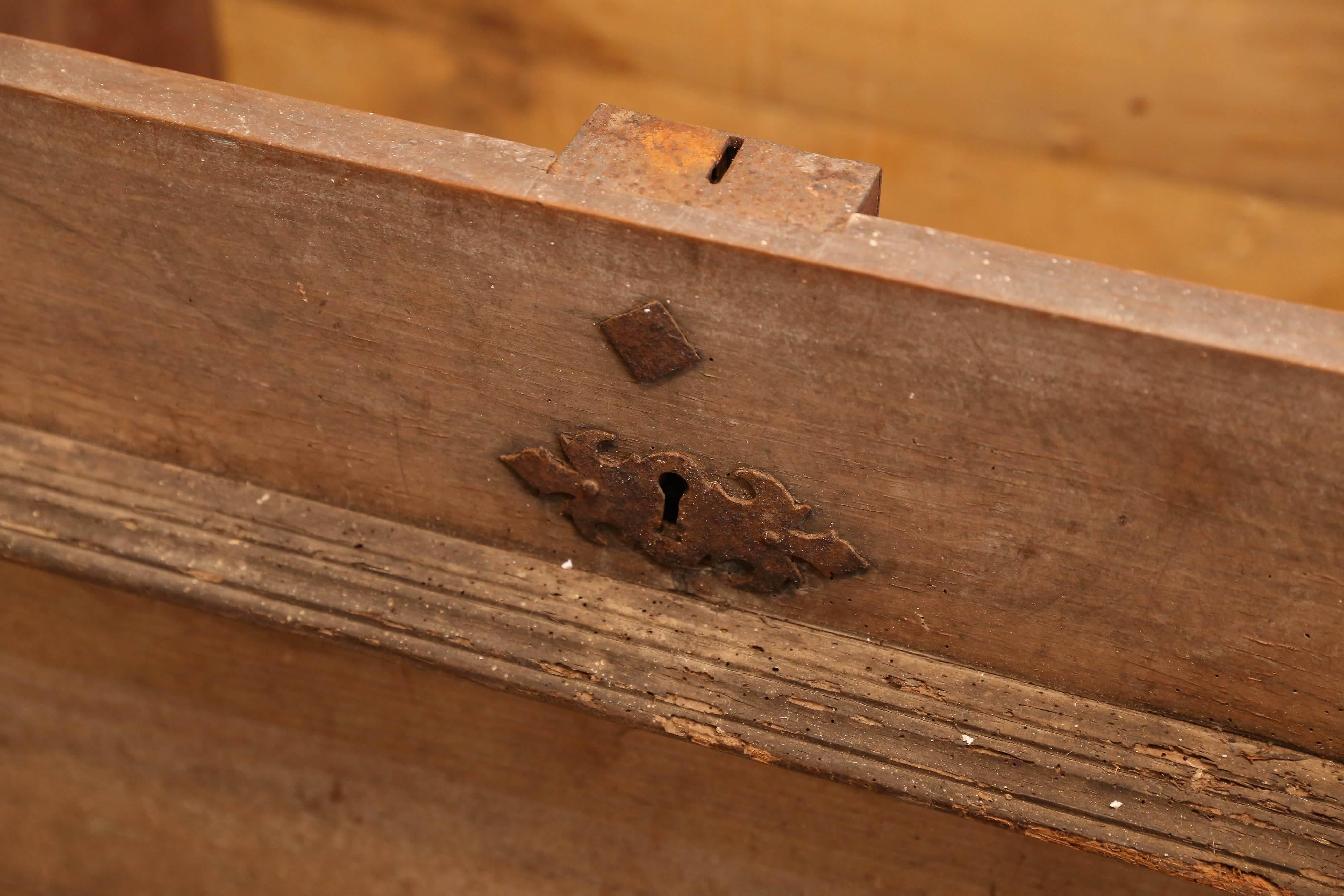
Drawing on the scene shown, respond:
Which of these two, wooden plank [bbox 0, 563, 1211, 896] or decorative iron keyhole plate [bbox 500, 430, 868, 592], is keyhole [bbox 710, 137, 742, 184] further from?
wooden plank [bbox 0, 563, 1211, 896]

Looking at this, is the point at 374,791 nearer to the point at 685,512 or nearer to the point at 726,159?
the point at 685,512

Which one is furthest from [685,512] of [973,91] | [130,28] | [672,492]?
[130,28]

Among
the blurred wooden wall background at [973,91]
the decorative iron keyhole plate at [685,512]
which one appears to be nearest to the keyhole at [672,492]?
the decorative iron keyhole plate at [685,512]

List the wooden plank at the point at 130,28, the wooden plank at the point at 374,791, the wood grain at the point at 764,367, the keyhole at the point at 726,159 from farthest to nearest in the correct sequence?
the wooden plank at the point at 130,28
the wooden plank at the point at 374,791
the keyhole at the point at 726,159
the wood grain at the point at 764,367

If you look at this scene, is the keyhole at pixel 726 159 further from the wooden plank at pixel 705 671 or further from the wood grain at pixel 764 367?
the wooden plank at pixel 705 671

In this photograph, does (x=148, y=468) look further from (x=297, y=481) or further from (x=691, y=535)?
(x=691, y=535)

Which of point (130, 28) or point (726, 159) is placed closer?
point (726, 159)

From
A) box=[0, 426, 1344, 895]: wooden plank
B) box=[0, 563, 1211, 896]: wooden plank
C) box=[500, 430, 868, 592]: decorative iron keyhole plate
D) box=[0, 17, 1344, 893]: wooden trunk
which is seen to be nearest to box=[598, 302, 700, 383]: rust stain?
box=[0, 17, 1344, 893]: wooden trunk
